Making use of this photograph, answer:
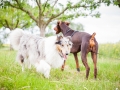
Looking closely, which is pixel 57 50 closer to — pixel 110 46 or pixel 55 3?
pixel 110 46

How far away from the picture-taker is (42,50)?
7.09 meters

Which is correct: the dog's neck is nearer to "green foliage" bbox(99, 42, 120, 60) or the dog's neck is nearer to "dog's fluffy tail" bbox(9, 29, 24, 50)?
"dog's fluffy tail" bbox(9, 29, 24, 50)

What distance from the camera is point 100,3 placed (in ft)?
63.7

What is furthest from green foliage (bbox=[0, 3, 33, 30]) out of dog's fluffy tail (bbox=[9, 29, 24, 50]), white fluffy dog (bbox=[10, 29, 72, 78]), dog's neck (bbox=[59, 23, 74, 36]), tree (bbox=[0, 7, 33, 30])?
white fluffy dog (bbox=[10, 29, 72, 78])

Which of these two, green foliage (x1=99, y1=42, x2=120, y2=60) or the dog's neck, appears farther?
green foliage (x1=99, y1=42, x2=120, y2=60)

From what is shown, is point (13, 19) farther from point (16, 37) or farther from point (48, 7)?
point (16, 37)

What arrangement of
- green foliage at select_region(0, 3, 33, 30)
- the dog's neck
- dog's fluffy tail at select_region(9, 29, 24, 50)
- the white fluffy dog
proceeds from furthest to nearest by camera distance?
green foliage at select_region(0, 3, 33, 30)
the dog's neck
dog's fluffy tail at select_region(9, 29, 24, 50)
the white fluffy dog

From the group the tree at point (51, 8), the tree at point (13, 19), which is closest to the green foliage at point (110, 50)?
the tree at point (51, 8)

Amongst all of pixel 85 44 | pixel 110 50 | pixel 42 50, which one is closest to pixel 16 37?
pixel 42 50

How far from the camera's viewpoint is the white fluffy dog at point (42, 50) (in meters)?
6.65

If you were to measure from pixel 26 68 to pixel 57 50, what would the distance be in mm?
1800

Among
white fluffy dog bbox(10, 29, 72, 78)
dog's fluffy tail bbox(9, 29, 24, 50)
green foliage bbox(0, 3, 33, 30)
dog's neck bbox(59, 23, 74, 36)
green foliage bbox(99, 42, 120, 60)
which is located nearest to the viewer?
white fluffy dog bbox(10, 29, 72, 78)

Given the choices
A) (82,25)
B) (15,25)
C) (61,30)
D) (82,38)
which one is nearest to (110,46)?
(61,30)

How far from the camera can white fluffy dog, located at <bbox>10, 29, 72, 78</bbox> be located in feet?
21.8
